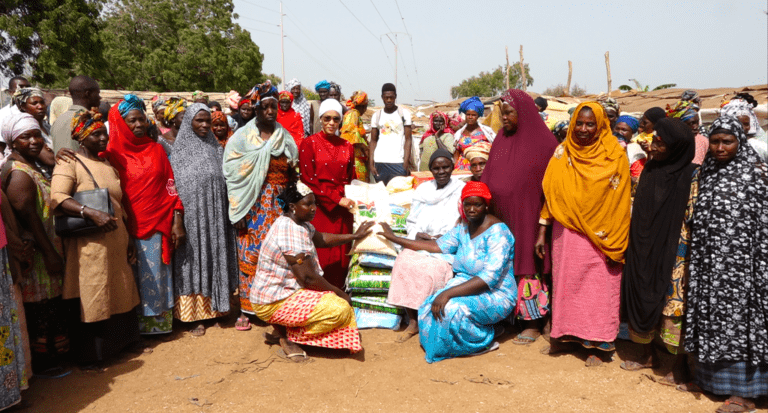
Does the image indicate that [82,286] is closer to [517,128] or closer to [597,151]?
[517,128]

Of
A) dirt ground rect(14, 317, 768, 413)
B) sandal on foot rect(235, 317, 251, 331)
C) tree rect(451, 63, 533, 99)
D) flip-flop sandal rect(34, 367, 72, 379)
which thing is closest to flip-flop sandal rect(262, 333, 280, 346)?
dirt ground rect(14, 317, 768, 413)

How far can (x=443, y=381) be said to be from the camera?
4.00 m

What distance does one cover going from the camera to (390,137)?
767 cm

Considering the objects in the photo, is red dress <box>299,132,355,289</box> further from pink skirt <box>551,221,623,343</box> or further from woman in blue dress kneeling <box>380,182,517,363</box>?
pink skirt <box>551,221,623,343</box>

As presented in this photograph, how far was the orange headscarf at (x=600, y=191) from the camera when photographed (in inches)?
157

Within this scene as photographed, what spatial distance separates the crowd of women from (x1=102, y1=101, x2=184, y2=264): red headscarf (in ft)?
0.06

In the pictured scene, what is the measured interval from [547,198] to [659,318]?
122cm

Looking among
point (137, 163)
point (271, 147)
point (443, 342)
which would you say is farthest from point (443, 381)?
point (137, 163)

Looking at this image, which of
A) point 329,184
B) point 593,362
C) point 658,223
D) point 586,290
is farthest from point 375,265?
point 658,223

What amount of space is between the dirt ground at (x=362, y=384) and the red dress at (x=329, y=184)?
1158 mm

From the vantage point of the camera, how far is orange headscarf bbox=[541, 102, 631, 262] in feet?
13.1

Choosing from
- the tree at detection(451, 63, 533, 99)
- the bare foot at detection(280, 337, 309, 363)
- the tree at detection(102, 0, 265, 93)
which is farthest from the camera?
the tree at detection(451, 63, 533, 99)

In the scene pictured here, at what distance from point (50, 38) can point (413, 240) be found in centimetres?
2207

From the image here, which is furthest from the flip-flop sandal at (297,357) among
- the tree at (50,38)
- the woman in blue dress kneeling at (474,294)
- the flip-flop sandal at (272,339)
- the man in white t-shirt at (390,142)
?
the tree at (50,38)
